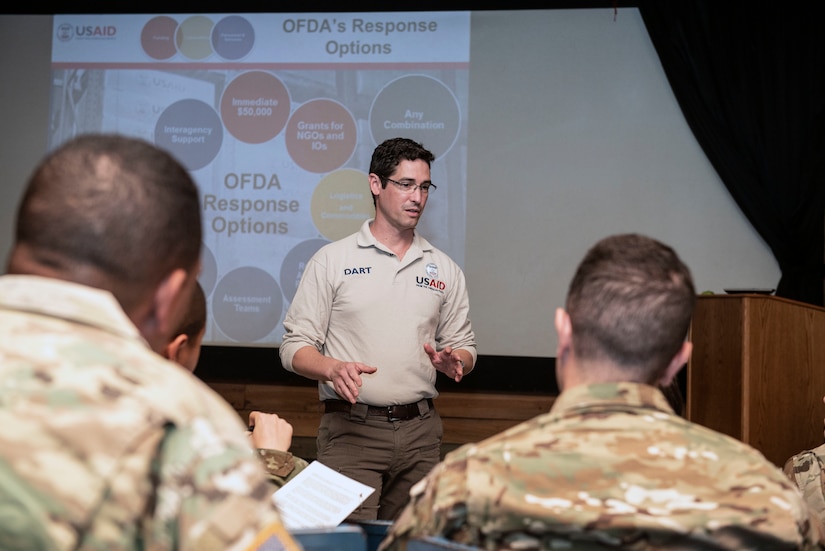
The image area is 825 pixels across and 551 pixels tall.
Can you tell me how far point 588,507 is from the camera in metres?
1.21

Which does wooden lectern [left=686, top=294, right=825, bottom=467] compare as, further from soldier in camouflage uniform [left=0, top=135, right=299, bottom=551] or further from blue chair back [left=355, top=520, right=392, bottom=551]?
soldier in camouflage uniform [left=0, top=135, right=299, bottom=551]

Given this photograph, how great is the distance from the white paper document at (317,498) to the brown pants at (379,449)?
1.48 meters

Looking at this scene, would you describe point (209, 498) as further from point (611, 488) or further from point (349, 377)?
point (349, 377)

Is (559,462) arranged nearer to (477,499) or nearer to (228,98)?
(477,499)

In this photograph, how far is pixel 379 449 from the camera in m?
3.34

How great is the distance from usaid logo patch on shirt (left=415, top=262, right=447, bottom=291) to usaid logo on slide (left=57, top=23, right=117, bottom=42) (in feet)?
9.17

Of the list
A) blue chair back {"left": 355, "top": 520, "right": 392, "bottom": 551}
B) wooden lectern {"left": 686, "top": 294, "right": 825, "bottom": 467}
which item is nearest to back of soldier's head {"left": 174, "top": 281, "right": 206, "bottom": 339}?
blue chair back {"left": 355, "top": 520, "right": 392, "bottom": 551}

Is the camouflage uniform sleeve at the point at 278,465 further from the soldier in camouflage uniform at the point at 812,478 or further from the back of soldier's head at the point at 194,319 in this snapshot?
the soldier in camouflage uniform at the point at 812,478

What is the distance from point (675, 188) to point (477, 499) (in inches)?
154

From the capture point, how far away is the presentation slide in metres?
4.93

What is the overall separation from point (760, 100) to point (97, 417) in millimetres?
4716

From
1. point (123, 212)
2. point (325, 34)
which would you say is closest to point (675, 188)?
point (325, 34)

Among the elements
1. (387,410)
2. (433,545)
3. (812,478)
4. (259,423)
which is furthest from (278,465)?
(387,410)

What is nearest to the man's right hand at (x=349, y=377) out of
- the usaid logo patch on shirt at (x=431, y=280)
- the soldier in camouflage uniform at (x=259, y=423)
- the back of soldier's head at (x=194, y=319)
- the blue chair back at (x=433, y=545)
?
the usaid logo patch on shirt at (x=431, y=280)
